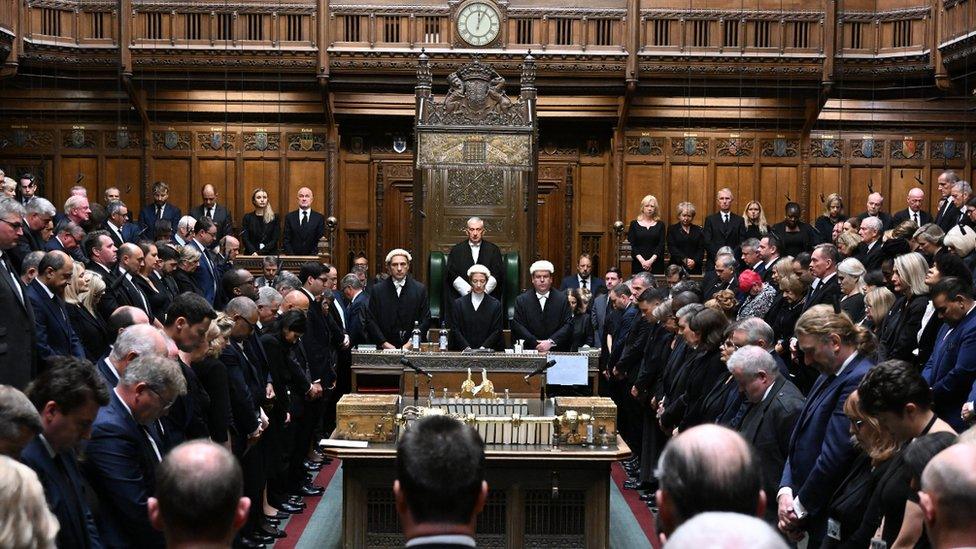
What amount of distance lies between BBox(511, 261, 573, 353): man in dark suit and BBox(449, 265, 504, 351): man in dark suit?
239mm

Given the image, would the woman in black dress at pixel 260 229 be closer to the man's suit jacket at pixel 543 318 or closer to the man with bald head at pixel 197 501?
the man's suit jacket at pixel 543 318

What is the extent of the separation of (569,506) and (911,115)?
12.2 meters

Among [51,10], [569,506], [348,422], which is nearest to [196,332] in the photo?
[348,422]

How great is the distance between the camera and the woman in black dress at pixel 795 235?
1488 centimetres

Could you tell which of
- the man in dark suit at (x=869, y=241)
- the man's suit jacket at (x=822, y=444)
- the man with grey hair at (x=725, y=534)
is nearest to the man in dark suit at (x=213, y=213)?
the man in dark suit at (x=869, y=241)

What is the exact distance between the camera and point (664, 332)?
9.83 meters

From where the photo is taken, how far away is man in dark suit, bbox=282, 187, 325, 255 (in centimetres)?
1598

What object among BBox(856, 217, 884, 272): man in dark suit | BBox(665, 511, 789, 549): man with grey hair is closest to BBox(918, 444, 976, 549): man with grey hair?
BBox(665, 511, 789, 549): man with grey hair

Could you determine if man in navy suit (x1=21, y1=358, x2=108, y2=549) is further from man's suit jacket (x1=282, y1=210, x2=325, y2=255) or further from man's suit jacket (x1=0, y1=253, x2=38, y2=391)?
man's suit jacket (x1=282, y1=210, x2=325, y2=255)

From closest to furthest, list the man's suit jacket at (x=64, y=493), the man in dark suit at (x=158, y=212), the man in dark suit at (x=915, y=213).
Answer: the man's suit jacket at (x=64, y=493), the man in dark suit at (x=915, y=213), the man in dark suit at (x=158, y=212)

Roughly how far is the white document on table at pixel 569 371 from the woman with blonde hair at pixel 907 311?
2165mm

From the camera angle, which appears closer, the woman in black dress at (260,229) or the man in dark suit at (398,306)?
the man in dark suit at (398,306)

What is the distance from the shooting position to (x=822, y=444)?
5.43 metres

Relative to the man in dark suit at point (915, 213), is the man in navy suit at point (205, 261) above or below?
below
